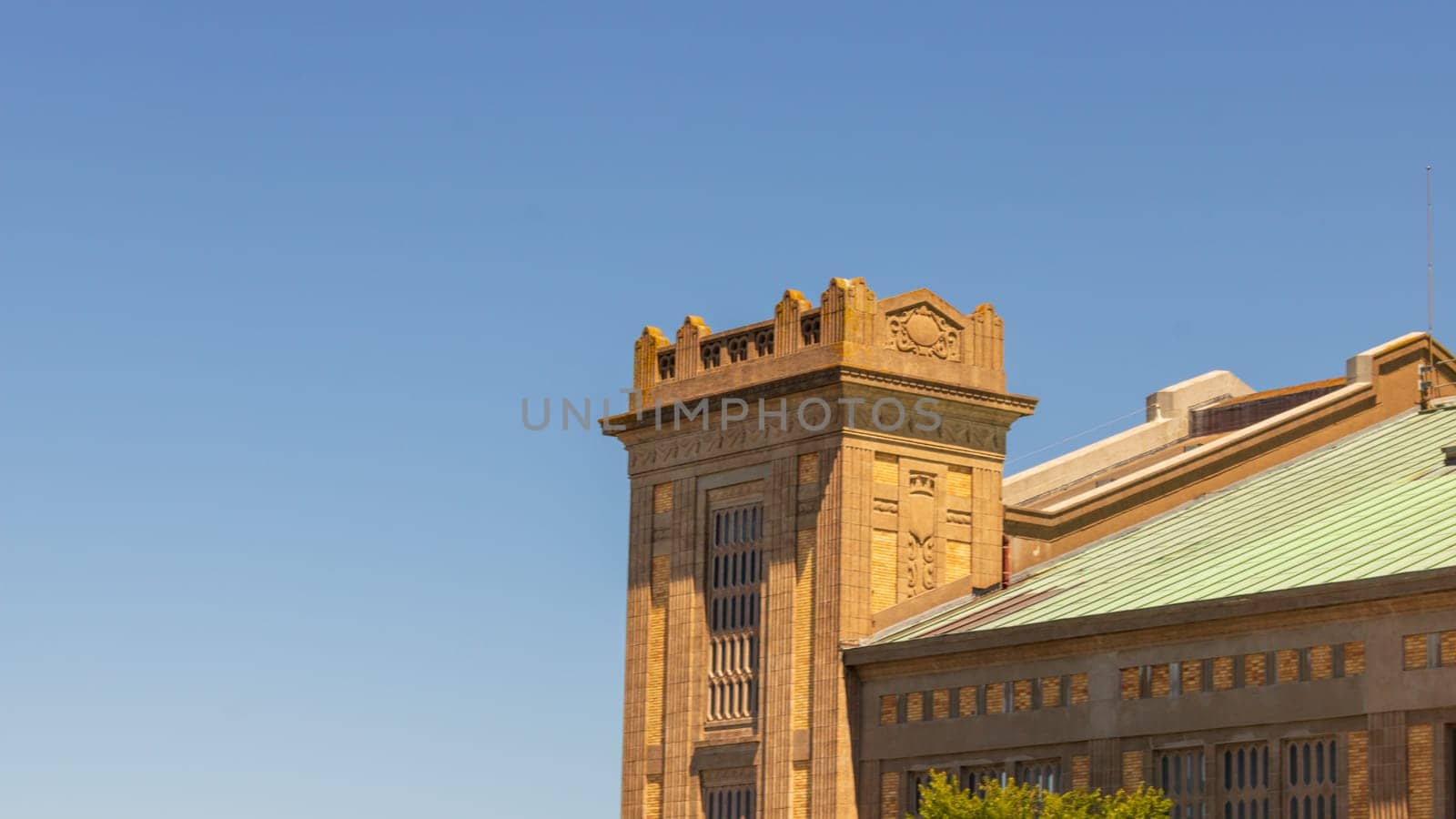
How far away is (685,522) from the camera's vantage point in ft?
207

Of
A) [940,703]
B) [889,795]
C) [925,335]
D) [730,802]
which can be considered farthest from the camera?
[925,335]

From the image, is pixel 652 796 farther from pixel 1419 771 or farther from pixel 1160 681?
pixel 1419 771

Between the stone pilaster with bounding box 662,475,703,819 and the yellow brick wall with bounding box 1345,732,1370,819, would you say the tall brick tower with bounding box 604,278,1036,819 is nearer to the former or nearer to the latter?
the stone pilaster with bounding box 662,475,703,819

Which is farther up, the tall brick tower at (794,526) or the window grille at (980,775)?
the tall brick tower at (794,526)

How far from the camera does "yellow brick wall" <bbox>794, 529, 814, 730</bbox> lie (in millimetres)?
59062

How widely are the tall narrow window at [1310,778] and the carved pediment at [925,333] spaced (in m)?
15.9

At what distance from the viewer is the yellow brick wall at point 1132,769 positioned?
168 feet

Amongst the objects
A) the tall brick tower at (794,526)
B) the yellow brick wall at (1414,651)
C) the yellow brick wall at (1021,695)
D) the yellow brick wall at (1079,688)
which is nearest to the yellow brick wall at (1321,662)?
the yellow brick wall at (1414,651)

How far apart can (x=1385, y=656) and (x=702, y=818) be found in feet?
63.9

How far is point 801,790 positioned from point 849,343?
9989mm

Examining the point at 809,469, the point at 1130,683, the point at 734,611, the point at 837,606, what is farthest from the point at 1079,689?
the point at 734,611

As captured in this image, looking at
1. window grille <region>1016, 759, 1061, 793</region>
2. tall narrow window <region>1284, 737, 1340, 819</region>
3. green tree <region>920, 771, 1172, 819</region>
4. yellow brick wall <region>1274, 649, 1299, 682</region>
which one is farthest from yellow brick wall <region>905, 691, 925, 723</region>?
tall narrow window <region>1284, 737, 1340, 819</region>

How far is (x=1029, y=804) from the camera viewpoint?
161ft

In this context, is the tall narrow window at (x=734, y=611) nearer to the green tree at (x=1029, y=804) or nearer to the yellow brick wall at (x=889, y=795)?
the yellow brick wall at (x=889, y=795)
